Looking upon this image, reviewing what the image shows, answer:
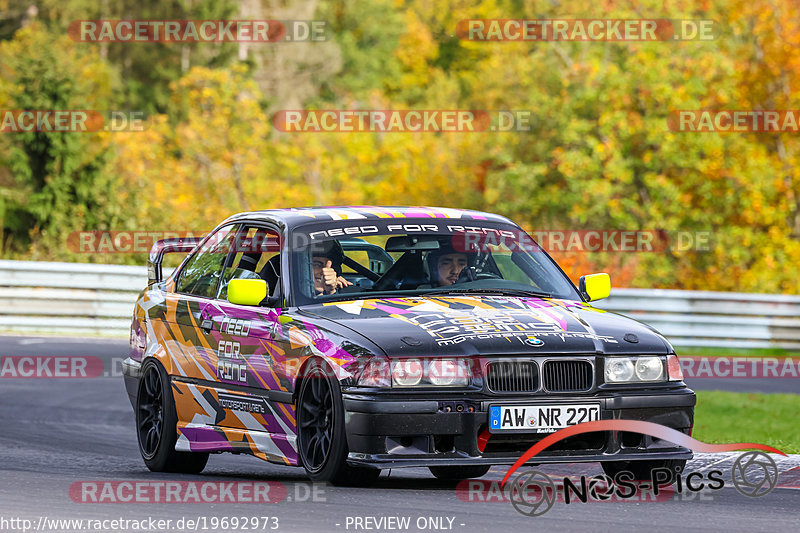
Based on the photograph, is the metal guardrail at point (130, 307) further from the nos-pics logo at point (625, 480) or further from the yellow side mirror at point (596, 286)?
the nos-pics logo at point (625, 480)

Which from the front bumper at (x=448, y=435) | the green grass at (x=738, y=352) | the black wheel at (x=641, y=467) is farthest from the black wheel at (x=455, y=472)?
the green grass at (x=738, y=352)

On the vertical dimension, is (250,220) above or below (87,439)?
above

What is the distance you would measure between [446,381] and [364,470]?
28.0 inches

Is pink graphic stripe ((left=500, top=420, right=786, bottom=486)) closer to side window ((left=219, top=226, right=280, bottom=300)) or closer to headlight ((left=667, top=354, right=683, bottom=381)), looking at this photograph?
headlight ((left=667, top=354, right=683, bottom=381))

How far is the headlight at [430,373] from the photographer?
25.1 ft

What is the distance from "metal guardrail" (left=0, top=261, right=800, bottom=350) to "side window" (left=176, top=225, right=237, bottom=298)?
13.0 meters

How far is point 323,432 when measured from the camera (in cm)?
803

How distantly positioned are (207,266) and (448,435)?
3.03 metres

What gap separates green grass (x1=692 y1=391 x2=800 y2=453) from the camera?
12.2 metres

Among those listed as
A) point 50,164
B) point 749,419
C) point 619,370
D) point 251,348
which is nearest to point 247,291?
point 251,348

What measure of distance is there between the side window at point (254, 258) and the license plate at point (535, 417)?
2163mm

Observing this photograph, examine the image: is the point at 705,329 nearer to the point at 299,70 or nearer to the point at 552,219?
the point at 552,219

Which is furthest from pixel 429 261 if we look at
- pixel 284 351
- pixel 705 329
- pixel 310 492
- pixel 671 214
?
pixel 671 214

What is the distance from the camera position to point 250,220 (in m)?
10.1
